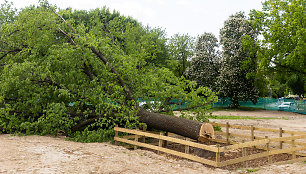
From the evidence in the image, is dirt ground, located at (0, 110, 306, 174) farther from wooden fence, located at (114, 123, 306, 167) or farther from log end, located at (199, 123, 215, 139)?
log end, located at (199, 123, 215, 139)

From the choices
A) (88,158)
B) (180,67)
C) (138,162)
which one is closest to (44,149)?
(88,158)

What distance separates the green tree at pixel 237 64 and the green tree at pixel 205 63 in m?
2.24

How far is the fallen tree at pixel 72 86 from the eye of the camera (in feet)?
35.6

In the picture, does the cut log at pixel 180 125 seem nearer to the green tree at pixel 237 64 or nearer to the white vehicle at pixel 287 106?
the green tree at pixel 237 64

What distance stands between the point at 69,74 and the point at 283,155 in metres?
8.43

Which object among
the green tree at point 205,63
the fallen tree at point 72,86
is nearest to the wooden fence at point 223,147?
the fallen tree at point 72,86

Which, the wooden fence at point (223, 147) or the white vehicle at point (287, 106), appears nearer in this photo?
the wooden fence at point (223, 147)

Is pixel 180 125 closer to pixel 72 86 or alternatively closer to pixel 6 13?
pixel 72 86

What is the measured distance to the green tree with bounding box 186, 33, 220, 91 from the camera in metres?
39.2

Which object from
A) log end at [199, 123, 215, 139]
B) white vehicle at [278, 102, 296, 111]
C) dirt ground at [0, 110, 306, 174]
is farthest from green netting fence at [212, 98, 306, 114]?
dirt ground at [0, 110, 306, 174]

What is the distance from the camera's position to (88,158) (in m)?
7.89

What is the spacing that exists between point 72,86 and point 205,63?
30581mm

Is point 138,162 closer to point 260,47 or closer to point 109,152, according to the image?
point 109,152

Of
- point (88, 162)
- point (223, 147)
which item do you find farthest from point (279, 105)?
point (88, 162)
